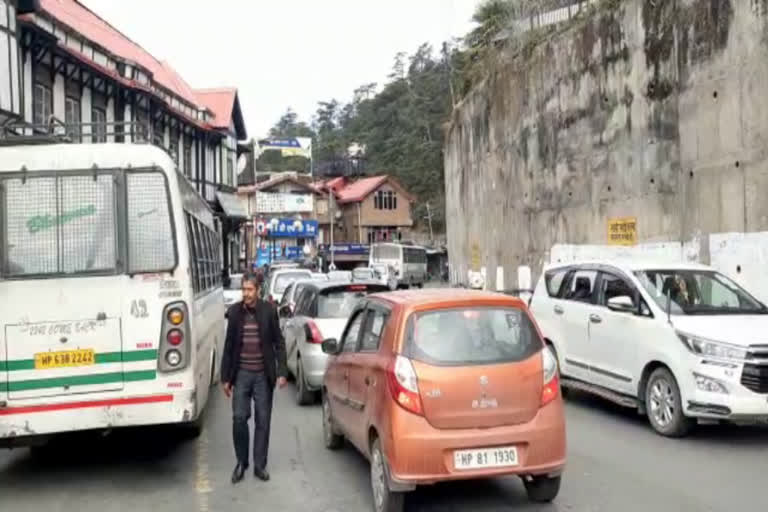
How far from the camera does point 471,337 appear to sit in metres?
5.93

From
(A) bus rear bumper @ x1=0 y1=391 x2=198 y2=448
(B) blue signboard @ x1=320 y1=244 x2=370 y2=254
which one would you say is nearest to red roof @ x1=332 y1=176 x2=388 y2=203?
(B) blue signboard @ x1=320 y1=244 x2=370 y2=254

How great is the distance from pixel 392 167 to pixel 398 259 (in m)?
32.4

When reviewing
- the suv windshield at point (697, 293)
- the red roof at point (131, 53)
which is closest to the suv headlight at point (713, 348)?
the suv windshield at point (697, 293)

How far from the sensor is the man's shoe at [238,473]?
23.2 feet

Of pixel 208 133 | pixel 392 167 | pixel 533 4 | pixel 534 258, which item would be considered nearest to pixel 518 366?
pixel 534 258

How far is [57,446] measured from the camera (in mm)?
8789

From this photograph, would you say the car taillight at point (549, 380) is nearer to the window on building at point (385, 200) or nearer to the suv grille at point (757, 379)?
the suv grille at point (757, 379)

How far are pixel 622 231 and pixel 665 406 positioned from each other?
890 cm

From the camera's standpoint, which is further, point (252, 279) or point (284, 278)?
point (284, 278)

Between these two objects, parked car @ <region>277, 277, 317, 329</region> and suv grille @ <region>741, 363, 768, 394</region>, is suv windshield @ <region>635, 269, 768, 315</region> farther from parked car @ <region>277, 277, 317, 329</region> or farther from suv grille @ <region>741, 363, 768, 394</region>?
parked car @ <region>277, 277, 317, 329</region>

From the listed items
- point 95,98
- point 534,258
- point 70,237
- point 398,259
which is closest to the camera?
point 70,237

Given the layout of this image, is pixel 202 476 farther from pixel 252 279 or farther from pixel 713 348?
pixel 713 348

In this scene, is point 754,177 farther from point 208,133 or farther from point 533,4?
point 208,133

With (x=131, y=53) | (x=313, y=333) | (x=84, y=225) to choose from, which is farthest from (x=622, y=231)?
(x=131, y=53)
